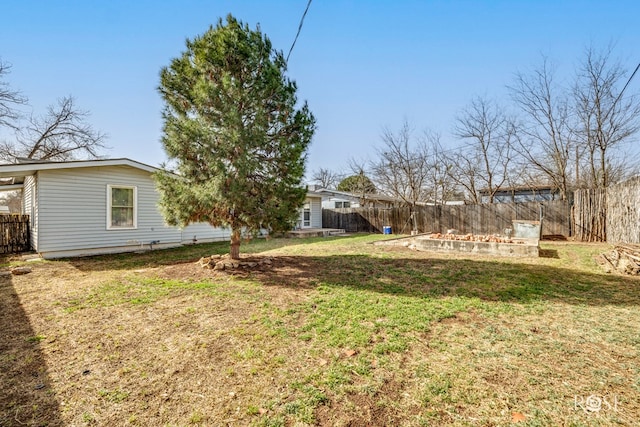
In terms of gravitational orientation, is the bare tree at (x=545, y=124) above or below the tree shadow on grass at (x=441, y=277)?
above

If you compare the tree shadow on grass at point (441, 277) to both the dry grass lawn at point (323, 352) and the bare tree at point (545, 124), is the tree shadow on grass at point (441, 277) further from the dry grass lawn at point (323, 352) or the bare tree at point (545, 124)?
the bare tree at point (545, 124)

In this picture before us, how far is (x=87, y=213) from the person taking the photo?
889 cm

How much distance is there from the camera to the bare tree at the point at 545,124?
12.9 m

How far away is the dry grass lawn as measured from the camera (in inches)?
76.7

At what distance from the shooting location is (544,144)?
535 inches

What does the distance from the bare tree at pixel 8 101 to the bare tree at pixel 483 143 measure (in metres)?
23.8

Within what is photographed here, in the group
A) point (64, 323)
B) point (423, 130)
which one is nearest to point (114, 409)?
point (64, 323)

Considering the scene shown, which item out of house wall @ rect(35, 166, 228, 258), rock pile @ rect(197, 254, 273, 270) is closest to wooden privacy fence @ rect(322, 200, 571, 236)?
rock pile @ rect(197, 254, 273, 270)

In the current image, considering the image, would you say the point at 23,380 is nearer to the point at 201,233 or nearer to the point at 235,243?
the point at 235,243

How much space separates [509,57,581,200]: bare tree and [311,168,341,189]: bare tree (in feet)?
86.9

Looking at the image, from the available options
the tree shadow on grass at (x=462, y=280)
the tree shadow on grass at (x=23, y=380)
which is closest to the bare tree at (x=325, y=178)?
the tree shadow on grass at (x=462, y=280)

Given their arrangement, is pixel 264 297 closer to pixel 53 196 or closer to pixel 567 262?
pixel 567 262

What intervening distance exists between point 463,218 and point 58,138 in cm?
2635

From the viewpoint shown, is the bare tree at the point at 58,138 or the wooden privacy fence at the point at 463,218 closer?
the wooden privacy fence at the point at 463,218
